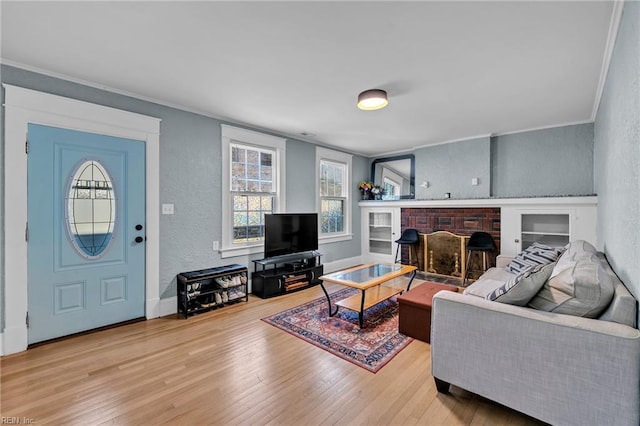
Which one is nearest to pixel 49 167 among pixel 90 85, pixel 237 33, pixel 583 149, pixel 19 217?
pixel 19 217

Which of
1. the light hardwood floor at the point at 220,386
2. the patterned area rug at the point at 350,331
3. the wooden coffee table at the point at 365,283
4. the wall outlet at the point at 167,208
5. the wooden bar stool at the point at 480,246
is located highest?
the wall outlet at the point at 167,208

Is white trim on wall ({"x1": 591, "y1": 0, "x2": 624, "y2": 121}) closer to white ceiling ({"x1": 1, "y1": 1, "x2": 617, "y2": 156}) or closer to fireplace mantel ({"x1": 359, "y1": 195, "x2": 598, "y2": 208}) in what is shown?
white ceiling ({"x1": 1, "y1": 1, "x2": 617, "y2": 156})

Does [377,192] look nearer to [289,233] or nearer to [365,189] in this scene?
[365,189]

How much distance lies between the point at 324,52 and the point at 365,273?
2.46 meters

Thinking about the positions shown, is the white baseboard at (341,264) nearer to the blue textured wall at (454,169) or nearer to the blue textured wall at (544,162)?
the blue textured wall at (454,169)

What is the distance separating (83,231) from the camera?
2.76m

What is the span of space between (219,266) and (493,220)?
4210 mm

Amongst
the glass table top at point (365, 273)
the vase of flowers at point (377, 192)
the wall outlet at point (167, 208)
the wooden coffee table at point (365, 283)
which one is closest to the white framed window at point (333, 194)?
the vase of flowers at point (377, 192)

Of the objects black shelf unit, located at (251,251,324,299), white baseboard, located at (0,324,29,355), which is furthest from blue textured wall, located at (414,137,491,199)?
white baseboard, located at (0,324,29,355)

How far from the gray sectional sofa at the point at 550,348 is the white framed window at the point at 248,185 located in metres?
2.87

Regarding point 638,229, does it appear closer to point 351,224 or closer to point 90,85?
point 90,85

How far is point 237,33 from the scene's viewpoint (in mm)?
1970

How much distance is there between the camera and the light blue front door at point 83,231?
8.29 ft

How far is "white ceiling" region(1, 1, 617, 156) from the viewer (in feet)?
5.78
